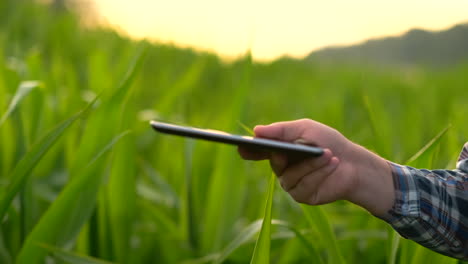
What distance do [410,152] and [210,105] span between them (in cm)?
87

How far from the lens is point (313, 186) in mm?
481

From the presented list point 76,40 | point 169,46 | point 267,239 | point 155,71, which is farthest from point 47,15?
point 267,239

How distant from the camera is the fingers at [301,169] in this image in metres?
0.45

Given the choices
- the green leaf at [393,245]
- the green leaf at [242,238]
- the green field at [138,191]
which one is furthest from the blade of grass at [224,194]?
the green leaf at [393,245]

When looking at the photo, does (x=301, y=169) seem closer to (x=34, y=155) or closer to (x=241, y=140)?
(x=241, y=140)

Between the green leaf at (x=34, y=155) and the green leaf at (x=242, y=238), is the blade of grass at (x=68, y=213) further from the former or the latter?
the green leaf at (x=242, y=238)

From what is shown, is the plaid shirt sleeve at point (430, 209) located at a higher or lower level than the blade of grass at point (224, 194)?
higher

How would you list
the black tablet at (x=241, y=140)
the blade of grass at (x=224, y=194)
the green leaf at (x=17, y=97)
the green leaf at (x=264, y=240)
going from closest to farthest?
the black tablet at (x=241, y=140) → the green leaf at (x=264, y=240) → the green leaf at (x=17, y=97) → the blade of grass at (x=224, y=194)

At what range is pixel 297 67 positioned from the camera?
5090mm

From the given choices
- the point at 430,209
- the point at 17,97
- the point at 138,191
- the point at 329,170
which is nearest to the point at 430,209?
the point at 430,209

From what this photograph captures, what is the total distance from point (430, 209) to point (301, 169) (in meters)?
0.14

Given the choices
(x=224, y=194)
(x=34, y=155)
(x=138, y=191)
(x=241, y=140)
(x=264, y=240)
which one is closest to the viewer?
(x=241, y=140)

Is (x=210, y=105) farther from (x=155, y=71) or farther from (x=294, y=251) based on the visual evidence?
(x=294, y=251)

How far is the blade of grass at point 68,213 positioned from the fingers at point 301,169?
0.27m
